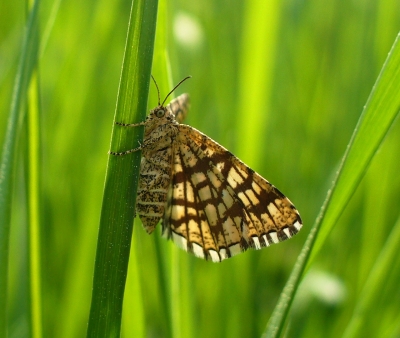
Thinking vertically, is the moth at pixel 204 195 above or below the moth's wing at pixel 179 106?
below

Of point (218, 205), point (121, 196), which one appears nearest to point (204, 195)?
point (218, 205)

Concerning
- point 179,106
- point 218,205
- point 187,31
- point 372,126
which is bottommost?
point 372,126

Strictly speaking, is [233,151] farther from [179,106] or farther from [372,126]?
[372,126]

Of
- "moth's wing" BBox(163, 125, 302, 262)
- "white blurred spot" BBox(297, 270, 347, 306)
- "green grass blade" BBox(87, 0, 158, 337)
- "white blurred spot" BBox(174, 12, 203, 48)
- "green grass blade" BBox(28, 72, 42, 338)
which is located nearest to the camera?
"green grass blade" BBox(87, 0, 158, 337)

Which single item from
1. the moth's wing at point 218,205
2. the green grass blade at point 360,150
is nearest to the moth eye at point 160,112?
the moth's wing at point 218,205

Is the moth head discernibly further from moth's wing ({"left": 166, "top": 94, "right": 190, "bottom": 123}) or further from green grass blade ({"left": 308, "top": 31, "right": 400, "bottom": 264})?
green grass blade ({"left": 308, "top": 31, "right": 400, "bottom": 264})

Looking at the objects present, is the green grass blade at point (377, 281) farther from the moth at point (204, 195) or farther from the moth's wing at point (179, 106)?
the moth's wing at point (179, 106)

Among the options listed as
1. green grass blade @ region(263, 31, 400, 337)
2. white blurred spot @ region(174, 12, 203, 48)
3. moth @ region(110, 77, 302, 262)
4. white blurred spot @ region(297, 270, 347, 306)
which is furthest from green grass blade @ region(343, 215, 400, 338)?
white blurred spot @ region(174, 12, 203, 48)
